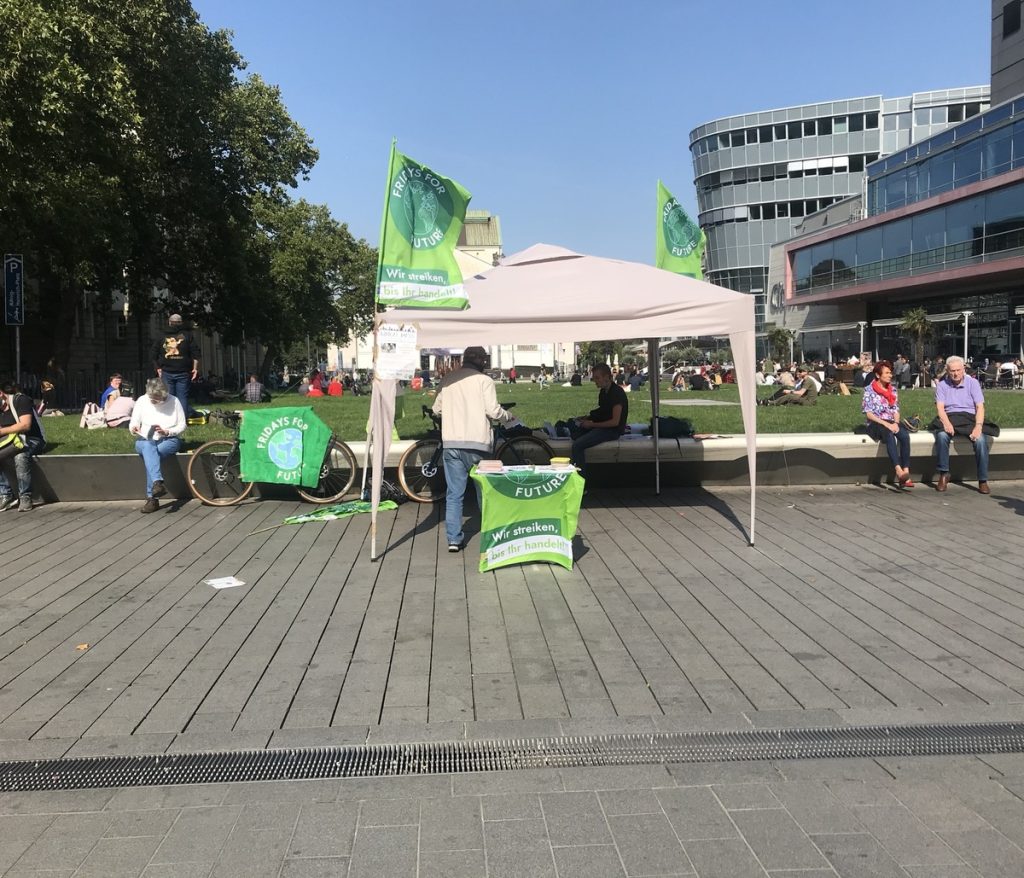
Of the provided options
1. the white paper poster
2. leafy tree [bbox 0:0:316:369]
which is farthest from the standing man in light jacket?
leafy tree [bbox 0:0:316:369]

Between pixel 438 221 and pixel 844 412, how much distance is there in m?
11.2

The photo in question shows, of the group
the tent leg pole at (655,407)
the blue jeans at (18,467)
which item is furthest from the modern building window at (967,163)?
the blue jeans at (18,467)

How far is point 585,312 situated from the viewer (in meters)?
7.18

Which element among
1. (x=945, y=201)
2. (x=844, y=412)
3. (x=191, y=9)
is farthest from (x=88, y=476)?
(x=945, y=201)

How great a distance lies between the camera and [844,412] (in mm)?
15602

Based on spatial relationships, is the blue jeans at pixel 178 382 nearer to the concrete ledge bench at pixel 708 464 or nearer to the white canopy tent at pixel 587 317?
the concrete ledge bench at pixel 708 464

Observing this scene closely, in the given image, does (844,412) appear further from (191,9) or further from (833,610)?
(191,9)

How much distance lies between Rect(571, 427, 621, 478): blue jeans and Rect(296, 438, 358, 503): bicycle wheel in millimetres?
2530

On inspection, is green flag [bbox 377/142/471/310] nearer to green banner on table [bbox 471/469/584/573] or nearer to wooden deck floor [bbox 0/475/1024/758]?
green banner on table [bbox 471/469/584/573]

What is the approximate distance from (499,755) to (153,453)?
22.3 ft

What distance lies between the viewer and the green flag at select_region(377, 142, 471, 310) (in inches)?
254

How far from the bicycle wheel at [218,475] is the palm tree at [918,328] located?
143ft

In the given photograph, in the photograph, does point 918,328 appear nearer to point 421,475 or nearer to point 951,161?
point 951,161

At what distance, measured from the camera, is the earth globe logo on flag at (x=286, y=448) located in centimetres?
920
